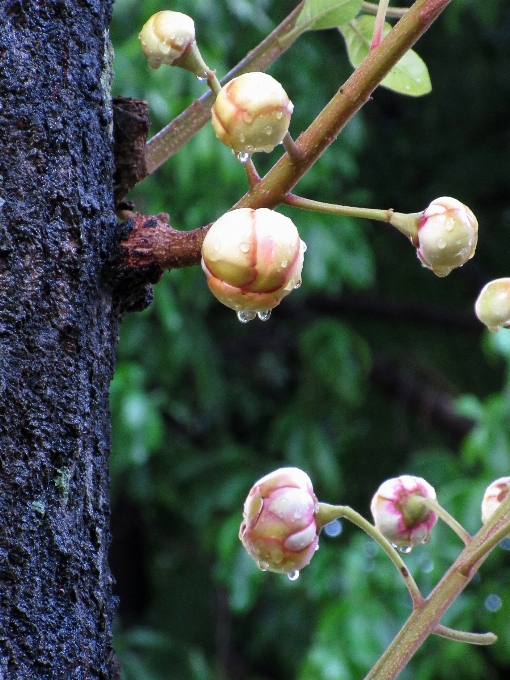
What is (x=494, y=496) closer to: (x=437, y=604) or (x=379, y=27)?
(x=437, y=604)

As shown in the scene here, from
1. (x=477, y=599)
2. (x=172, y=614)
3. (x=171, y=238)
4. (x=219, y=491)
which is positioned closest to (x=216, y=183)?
(x=219, y=491)

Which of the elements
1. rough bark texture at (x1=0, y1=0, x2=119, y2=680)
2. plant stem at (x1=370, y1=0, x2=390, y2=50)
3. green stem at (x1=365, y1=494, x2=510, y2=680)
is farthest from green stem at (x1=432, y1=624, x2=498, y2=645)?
plant stem at (x1=370, y1=0, x2=390, y2=50)

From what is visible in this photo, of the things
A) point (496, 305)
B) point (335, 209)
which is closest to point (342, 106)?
point (335, 209)

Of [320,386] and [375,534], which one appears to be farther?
[320,386]

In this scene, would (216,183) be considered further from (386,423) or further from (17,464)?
(17,464)

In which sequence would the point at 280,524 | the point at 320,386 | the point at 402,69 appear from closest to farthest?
the point at 280,524 → the point at 402,69 → the point at 320,386
